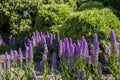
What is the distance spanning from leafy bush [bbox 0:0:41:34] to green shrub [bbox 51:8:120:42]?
3.80 m

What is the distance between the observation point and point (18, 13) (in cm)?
1250

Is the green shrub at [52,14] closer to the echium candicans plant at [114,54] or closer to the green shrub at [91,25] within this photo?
the green shrub at [91,25]

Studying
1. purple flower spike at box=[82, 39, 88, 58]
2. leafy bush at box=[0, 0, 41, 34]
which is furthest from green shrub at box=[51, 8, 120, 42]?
leafy bush at box=[0, 0, 41, 34]

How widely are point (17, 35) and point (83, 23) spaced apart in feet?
14.5

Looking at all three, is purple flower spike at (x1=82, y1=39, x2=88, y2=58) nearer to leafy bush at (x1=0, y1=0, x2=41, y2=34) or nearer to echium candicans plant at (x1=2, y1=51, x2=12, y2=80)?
echium candicans plant at (x1=2, y1=51, x2=12, y2=80)

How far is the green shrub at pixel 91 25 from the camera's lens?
8102 millimetres

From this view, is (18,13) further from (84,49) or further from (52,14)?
(84,49)

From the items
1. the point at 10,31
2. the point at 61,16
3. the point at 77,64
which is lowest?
the point at 10,31

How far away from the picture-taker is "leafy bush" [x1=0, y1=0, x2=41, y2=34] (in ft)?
40.3

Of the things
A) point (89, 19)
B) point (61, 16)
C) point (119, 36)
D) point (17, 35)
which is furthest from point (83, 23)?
point (17, 35)

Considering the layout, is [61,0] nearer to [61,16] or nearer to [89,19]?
[61,16]

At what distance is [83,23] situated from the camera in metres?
8.32

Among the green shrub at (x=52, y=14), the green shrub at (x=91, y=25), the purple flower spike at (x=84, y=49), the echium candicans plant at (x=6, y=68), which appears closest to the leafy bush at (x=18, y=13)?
the green shrub at (x=52, y=14)

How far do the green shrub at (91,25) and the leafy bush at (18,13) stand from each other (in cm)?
380
